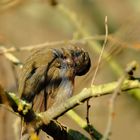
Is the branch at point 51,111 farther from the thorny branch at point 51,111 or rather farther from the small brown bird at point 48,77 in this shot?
the small brown bird at point 48,77

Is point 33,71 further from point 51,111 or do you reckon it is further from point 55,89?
point 51,111

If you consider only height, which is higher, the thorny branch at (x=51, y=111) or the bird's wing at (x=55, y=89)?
the thorny branch at (x=51, y=111)

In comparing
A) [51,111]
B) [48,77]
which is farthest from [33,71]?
[51,111]

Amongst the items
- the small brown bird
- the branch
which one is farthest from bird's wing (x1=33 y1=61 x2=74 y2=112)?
the branch

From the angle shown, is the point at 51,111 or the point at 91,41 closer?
the point at 51,111

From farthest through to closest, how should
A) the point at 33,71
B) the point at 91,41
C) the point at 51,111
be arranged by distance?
the point at 91,41
the point at 33,71
the point at 51,111

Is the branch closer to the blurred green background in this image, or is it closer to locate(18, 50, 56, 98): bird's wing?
the blurred green background

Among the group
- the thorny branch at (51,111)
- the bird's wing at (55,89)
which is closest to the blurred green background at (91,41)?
the bird's wing at (55,89)

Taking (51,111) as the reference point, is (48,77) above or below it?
below

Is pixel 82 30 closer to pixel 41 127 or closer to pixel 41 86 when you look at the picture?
pixel 41 86
